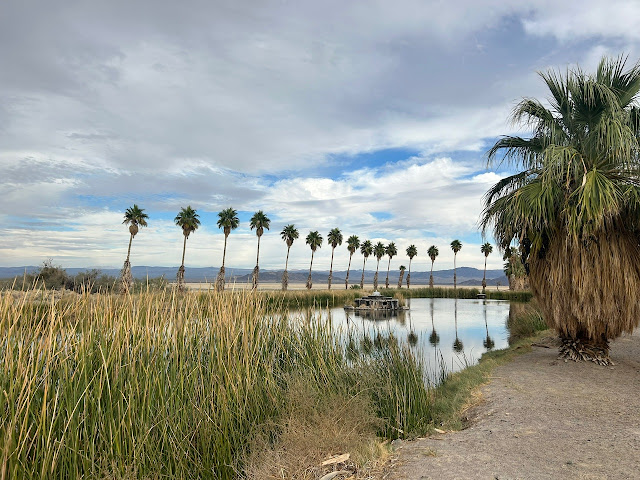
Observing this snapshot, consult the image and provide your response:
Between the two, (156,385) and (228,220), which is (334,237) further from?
(156,385)

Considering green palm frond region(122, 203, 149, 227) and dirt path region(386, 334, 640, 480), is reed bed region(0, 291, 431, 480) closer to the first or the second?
dirt path region(386, 334, 640, 480)

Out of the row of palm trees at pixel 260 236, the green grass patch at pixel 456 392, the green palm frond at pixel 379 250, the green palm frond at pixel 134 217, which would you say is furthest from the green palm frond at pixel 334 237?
the green grass patch at pixel 456 392

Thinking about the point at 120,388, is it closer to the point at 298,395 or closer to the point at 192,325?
the point at 192,325

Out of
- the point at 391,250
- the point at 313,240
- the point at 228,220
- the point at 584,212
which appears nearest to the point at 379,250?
the point at 391,250

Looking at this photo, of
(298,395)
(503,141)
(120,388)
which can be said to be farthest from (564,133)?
(120,388)

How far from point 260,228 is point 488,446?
5813cm

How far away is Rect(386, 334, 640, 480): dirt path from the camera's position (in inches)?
198

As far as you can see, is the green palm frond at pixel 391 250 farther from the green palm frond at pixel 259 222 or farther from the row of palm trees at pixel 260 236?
the green palm frond at pixel 259 222

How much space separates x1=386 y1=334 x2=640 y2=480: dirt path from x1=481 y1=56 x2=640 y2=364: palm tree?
5.19 ft

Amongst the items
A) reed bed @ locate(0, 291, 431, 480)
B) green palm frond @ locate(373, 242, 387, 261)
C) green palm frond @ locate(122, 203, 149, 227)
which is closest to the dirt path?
reed bed @ locate(0, 291, 431, 480)

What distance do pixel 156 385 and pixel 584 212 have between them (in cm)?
947

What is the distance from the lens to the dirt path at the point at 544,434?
502cm

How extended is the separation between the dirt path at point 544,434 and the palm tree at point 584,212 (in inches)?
62.3

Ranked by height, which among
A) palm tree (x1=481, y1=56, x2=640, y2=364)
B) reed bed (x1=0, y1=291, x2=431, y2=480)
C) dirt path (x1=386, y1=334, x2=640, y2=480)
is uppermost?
palm tree (x1=481, y1=56, x2=640, y2=364)
